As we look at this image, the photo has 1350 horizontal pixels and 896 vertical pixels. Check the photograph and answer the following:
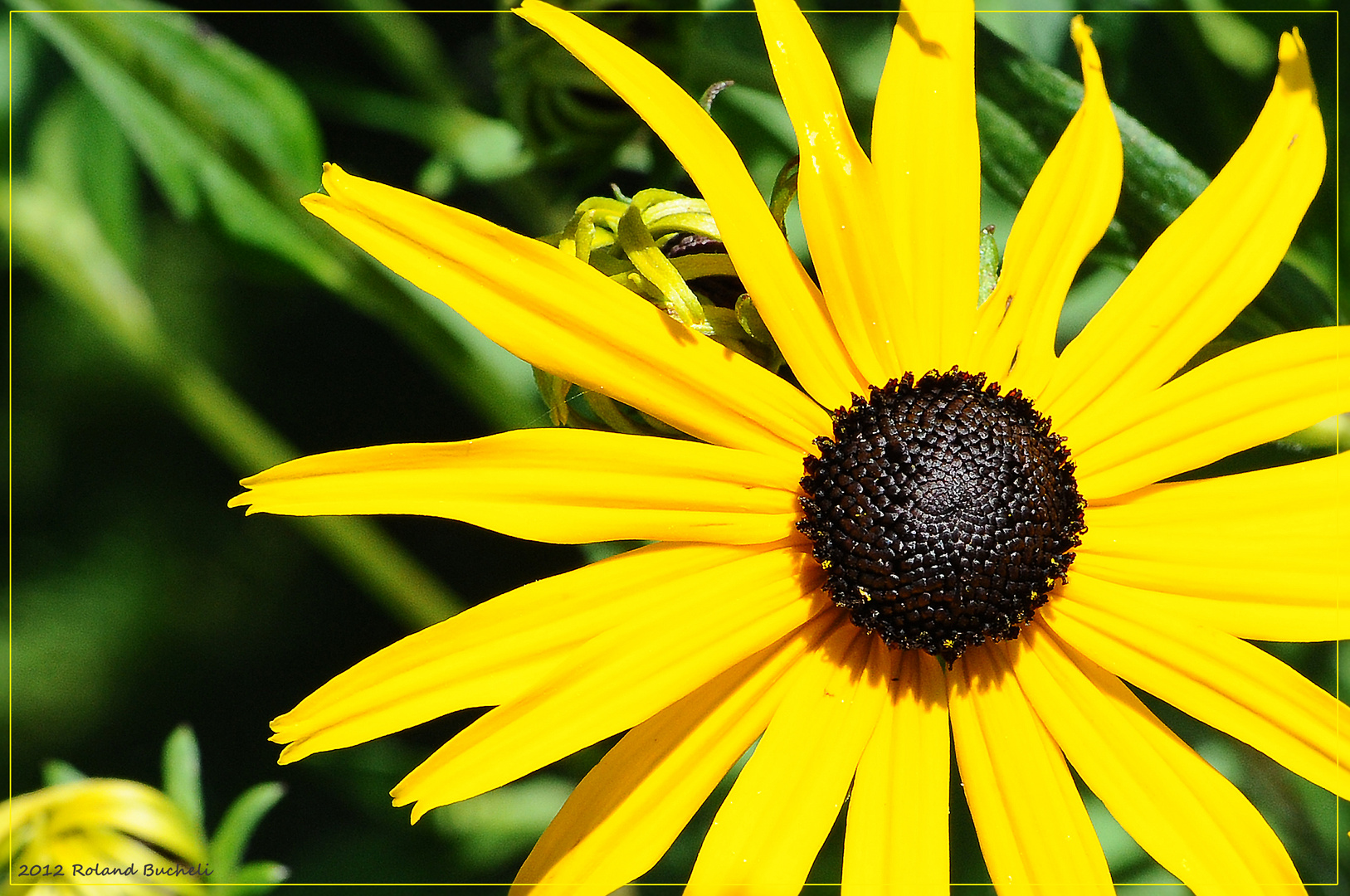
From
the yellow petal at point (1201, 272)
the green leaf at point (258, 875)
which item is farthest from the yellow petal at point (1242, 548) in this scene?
the green leaf at point (258, 875)

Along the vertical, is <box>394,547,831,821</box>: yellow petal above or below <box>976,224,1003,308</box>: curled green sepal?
below

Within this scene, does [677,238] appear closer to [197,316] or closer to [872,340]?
[872,340]

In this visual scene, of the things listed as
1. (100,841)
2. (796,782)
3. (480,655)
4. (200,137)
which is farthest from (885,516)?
(200,137)

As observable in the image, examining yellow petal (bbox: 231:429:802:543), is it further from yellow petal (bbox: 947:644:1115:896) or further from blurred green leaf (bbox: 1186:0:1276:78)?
blurred green leaf (bbox: 1186:0:1276:78)

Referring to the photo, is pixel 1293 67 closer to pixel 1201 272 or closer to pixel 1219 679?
pixel 1201 272

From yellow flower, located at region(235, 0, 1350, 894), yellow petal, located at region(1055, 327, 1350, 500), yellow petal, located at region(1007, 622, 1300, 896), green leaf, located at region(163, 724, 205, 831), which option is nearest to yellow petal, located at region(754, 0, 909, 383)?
yellow flower, located at region(235, 0, 1350, 894)

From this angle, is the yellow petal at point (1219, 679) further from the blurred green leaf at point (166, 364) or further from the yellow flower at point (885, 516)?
the blurred green leaf at point (166, 364)

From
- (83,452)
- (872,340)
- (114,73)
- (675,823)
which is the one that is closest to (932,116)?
(872,340)

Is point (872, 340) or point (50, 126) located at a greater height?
point (50, 126)
